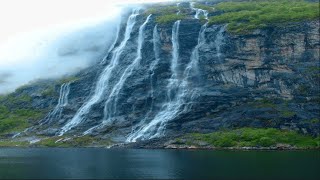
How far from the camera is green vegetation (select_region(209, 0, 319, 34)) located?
120 metres

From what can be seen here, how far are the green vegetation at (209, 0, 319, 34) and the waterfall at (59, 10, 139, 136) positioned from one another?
2617cm

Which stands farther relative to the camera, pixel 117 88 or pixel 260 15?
pixel 260 15

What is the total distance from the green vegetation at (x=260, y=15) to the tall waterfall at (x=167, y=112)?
675 inches

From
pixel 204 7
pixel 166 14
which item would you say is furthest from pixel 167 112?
pixel 204 7

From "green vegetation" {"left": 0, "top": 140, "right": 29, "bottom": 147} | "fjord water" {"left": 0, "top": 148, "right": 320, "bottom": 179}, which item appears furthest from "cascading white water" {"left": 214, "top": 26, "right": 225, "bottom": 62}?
"fjord water" {"left": 0, "top": 148, "right": 320, "bottom": 179}

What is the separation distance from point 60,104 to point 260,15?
5895 cm

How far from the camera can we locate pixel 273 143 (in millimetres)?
93062

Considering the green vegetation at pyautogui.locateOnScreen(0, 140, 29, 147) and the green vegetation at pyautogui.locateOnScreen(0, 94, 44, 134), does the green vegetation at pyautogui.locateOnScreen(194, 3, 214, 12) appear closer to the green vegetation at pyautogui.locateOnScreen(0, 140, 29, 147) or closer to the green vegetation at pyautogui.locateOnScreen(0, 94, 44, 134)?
the green vegetation at pyautogui.locateOnScreen(0, 94, 44, 134)

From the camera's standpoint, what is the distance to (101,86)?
406 feet

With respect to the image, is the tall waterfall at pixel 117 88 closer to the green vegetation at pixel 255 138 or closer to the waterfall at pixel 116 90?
the waterfall at pixel 116 90

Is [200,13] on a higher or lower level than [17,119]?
higher

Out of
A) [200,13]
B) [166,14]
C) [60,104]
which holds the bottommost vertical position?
[60,104]

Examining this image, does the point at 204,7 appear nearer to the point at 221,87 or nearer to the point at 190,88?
the point at 190,88

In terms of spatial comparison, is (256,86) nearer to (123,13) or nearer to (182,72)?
(182,72)
